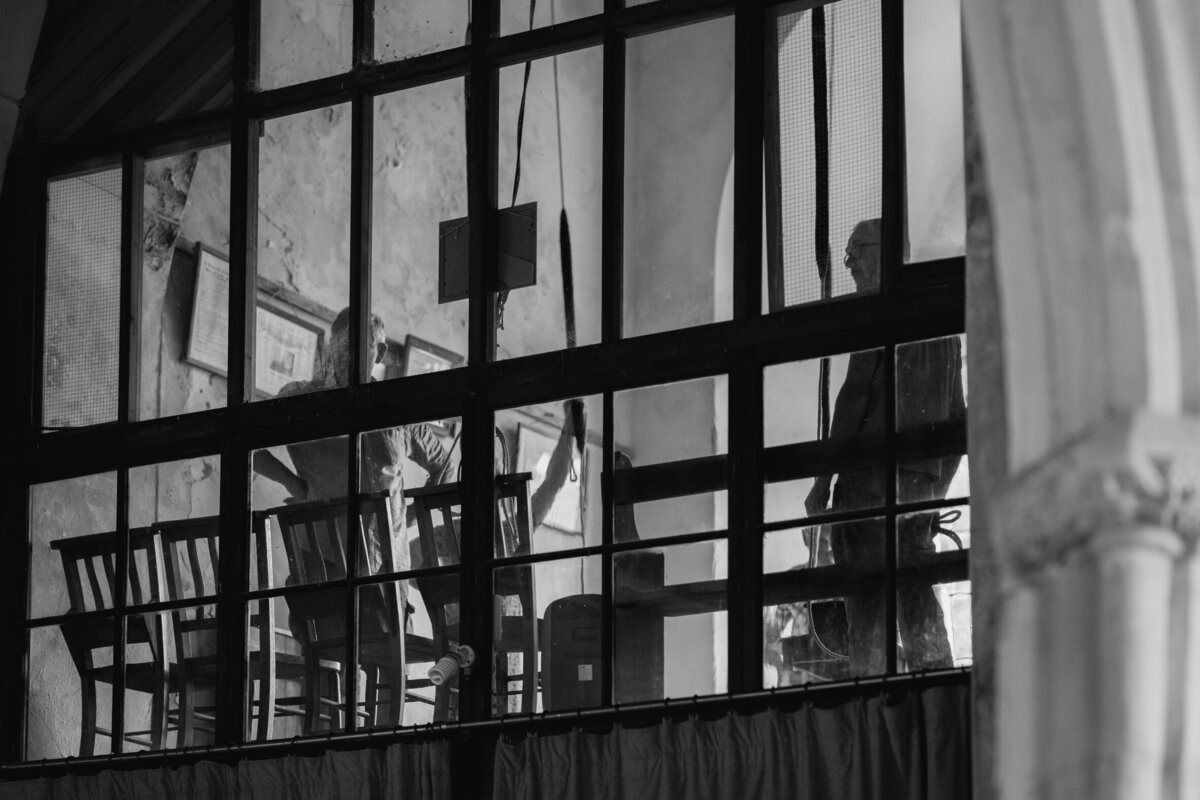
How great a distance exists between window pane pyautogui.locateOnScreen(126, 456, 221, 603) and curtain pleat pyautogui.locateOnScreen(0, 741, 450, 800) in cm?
65

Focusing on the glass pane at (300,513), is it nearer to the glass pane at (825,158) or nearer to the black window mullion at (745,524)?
the black window mullion at (745,524)

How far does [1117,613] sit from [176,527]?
189 inches

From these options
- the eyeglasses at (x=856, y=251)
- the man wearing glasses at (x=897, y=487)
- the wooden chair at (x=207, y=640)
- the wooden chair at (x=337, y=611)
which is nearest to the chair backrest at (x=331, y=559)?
the wooden chair at (x=337, y=611)

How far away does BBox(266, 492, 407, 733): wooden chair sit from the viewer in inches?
234

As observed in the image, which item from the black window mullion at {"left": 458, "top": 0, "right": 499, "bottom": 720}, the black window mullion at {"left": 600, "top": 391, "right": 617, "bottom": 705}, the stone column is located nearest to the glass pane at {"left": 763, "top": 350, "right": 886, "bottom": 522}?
the black window mullion at {"left": 600, "top": 391, "right": 617, "bottom": 705}

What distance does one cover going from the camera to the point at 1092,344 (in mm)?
2326

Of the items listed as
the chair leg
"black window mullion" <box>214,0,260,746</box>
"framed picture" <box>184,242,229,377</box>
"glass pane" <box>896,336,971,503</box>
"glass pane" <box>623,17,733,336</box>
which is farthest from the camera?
"framed picture" <box>184,242,229,377</box>

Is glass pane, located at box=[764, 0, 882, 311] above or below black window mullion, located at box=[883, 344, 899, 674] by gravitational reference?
above

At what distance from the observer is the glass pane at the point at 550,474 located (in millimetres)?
5680

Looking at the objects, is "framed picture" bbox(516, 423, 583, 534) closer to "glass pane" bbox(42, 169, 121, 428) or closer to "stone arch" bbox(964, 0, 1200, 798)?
"glass pane" bbox(42, 169, 121, 428)

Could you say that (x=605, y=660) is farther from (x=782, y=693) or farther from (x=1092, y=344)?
(x=1092, y=344)

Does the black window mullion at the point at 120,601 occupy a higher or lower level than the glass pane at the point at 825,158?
lower

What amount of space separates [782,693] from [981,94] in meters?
2.91

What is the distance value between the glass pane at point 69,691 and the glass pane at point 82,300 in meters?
0.78
